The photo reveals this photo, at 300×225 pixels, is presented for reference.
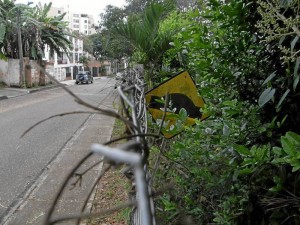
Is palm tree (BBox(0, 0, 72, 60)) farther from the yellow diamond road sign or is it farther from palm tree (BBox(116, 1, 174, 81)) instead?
the yellow diamond road sign

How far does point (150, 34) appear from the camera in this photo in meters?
4.78

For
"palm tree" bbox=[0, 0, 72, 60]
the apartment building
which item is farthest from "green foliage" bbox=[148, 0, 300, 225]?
Result: the apartment building

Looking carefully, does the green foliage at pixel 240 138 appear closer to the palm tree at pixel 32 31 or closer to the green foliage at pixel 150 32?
the green foliage at pixel 150 32

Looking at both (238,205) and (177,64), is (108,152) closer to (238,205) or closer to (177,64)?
(238,205)

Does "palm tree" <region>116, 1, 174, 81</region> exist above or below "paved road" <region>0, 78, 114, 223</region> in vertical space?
above

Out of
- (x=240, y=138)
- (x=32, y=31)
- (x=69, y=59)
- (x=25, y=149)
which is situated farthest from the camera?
(x=69, y=59)

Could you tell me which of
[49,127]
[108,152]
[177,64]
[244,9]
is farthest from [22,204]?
[49,127]

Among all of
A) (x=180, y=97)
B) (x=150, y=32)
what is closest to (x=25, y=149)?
(x=150, y=32)

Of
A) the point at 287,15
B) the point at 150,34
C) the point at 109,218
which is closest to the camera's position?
the point at 287,15

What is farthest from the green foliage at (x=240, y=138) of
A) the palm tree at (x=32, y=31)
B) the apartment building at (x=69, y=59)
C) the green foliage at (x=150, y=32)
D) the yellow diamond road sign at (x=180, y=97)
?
the apartment building at (x=69, y=59)

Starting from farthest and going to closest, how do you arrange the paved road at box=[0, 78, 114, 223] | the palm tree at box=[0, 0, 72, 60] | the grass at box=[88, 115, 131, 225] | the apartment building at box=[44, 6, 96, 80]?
the apartment building at box=[44, 6, 96, 80] → the palm tree at box=[0, 0, 72, 60] → the paved road at box=[0, 78, 114, 223] → the grass at box=[88, 115, 131, 225]

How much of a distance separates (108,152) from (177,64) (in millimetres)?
5421

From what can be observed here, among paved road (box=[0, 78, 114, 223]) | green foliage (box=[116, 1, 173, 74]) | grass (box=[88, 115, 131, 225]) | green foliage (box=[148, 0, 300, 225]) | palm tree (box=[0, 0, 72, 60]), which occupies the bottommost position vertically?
paved road (box=[0, 78, 114, 223])

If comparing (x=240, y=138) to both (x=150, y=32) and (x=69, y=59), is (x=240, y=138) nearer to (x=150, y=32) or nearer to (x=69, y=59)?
(x=150, y=32)
